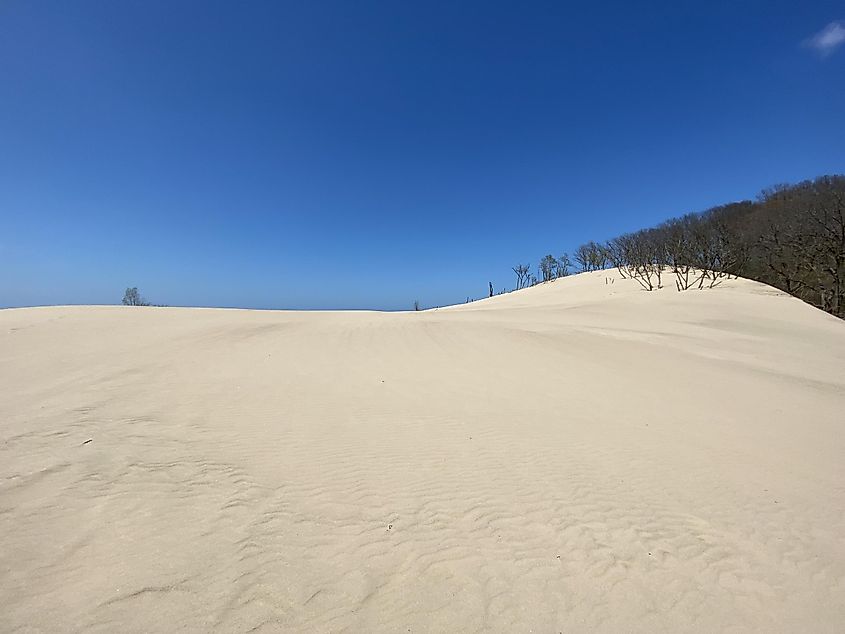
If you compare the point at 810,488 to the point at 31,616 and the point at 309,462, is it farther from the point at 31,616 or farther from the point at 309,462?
the point at 31,616

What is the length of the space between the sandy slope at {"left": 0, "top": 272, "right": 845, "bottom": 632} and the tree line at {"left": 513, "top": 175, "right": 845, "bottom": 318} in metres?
20.0

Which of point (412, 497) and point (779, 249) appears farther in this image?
point (779, 249)

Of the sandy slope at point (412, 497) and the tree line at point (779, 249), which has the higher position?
the tree line at point (779, 249)

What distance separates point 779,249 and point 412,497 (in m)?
31.5

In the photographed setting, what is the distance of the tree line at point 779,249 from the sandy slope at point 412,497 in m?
20.0

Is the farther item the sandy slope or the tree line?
the tree line

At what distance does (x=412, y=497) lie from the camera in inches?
148

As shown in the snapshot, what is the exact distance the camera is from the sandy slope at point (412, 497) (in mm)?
2537

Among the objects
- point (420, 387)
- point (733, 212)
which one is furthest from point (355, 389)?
point (733, 212)

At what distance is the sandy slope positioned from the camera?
8.32 ft

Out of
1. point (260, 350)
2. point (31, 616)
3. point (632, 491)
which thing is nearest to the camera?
point (31, 616)

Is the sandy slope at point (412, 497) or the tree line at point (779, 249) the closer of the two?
the sandy slope at point (412, 497)

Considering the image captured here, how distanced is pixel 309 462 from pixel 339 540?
136cm

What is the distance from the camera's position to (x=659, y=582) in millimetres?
2832
